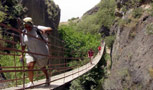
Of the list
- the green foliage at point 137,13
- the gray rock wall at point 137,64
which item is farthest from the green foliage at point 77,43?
the gray rock wall at point 137,64

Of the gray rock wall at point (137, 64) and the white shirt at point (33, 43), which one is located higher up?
the white shirt at point (33, 43)

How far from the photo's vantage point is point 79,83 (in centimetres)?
1385

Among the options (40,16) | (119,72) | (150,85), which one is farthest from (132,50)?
(40,16)

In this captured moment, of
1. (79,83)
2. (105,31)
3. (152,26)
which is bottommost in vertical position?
(79,83)

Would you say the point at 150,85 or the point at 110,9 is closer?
the point at 150,85

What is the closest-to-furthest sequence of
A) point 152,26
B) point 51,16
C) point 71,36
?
point 152,26
point 51,16
point 71,36

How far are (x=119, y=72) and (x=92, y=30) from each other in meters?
25.8

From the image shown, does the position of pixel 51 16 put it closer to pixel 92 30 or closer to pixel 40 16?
pixel 40 16

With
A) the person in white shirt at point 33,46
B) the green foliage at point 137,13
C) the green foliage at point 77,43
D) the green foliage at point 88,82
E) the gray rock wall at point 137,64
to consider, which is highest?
the green foliage at point 137,13

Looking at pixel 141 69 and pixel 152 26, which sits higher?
pixel 152 26

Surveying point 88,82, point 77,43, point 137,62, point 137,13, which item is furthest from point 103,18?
point 137,62

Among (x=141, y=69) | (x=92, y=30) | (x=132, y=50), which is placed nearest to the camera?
(x=141, y=69)

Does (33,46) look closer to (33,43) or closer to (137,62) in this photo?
(33,43)

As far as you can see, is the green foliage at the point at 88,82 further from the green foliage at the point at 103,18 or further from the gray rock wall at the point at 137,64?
the green foliage at the point at 103,18
